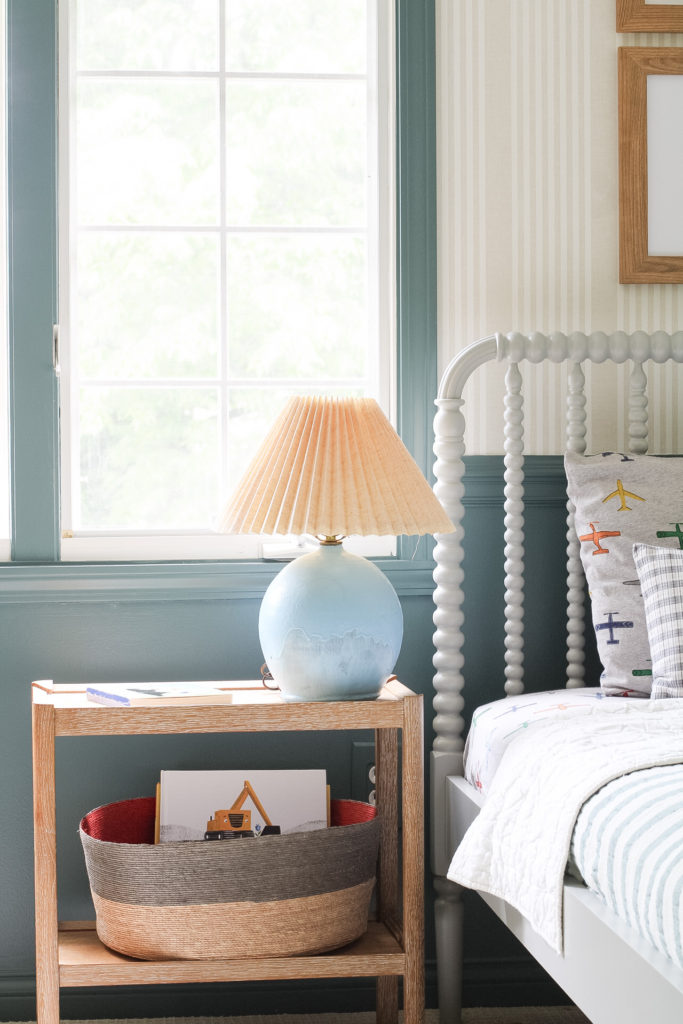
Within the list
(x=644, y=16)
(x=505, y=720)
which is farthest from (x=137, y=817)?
(x=644, y=16)

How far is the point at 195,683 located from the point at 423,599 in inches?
19.3

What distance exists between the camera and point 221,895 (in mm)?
1424

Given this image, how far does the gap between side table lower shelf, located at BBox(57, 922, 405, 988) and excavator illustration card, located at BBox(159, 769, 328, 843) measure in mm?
231

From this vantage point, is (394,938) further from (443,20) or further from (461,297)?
(443,20)

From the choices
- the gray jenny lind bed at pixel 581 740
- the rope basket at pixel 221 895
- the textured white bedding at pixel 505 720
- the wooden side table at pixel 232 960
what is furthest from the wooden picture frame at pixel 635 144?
the rope basket at pixel 221 895

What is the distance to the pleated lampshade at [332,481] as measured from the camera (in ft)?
4.59

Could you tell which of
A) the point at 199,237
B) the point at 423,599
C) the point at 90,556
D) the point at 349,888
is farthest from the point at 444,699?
the point at 199,237

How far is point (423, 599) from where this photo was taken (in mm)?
1924

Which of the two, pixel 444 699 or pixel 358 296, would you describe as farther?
pixel 358 296

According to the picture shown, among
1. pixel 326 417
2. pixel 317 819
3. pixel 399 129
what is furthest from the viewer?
pixel 399 129

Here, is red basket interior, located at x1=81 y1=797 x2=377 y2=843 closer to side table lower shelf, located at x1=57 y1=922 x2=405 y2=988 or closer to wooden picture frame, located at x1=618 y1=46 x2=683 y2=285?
side table lower shelf, located at x1=57 y1=922 x2=405 y2=988

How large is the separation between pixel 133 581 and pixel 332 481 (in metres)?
0.61

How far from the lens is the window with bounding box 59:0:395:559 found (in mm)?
1945

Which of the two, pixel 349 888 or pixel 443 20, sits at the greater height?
pixel 443 20
